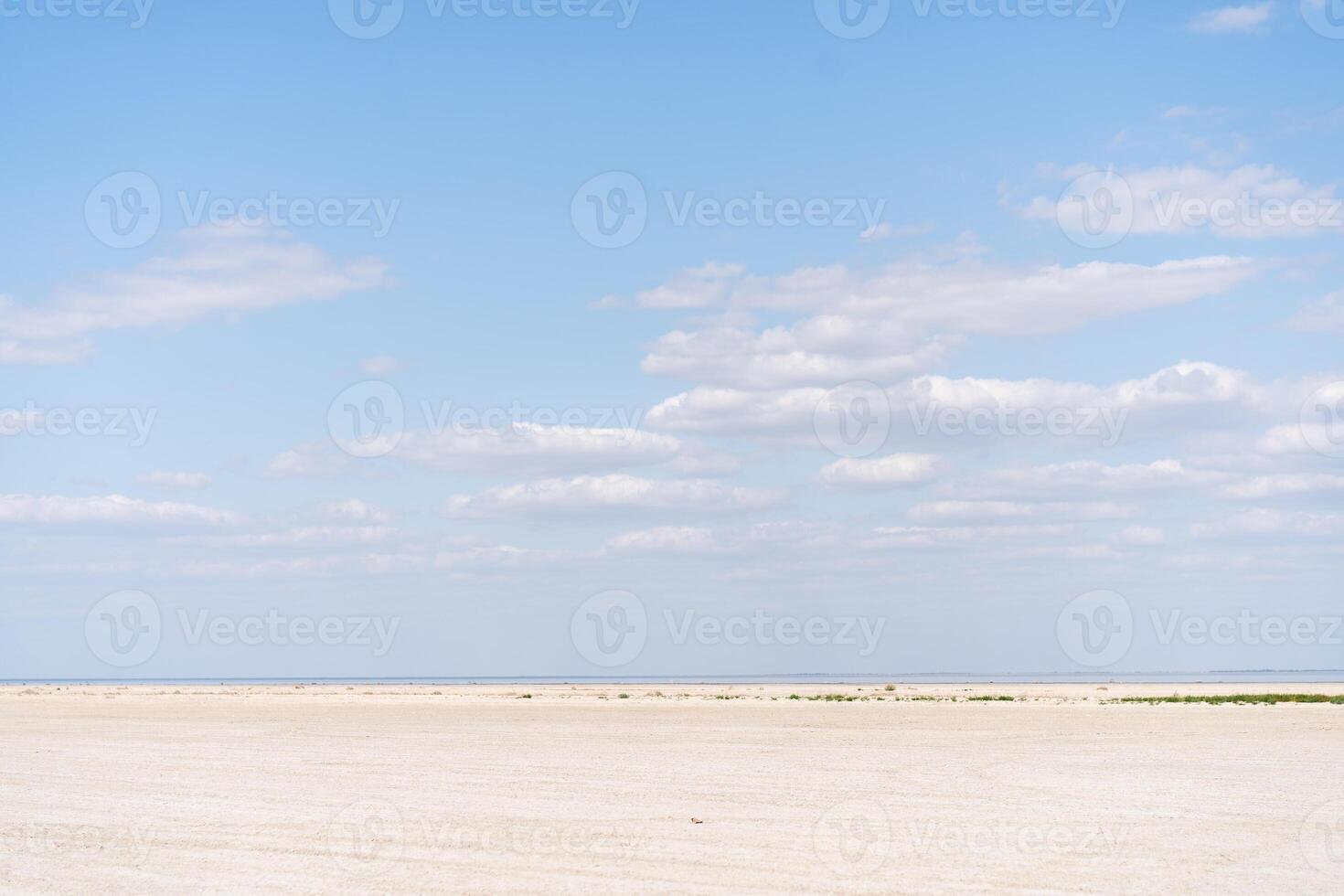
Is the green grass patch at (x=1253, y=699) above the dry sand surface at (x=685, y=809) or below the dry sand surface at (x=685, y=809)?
above

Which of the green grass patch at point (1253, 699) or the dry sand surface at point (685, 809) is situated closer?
the dry sand surface at point (685, 809)

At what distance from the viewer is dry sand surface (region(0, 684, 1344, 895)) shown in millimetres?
15266

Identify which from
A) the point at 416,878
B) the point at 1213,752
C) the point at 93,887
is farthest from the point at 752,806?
the point at 1213,752

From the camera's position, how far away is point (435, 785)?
2466cm

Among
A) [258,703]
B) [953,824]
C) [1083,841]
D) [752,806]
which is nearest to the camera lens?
[1083,841]

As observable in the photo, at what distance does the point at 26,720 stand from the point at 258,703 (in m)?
15.5

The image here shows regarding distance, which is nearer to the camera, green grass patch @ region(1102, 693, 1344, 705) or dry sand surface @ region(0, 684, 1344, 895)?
dry sand surface @ region(0, 684, 1344, 895)

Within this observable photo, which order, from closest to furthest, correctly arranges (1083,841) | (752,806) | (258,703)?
1. (1083,841)
2. (752,806)
3. (258,703)

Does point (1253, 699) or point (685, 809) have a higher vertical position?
point (1253, 699)

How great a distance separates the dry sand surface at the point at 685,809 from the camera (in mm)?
15266

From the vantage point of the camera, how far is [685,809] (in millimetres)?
20750

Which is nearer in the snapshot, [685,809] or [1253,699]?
[685,809]

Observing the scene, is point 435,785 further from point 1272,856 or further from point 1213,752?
point 1213,752

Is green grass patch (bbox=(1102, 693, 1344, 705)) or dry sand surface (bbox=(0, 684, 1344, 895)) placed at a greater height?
green grass patch (bbox=(1102, 693, 1344, 705))
